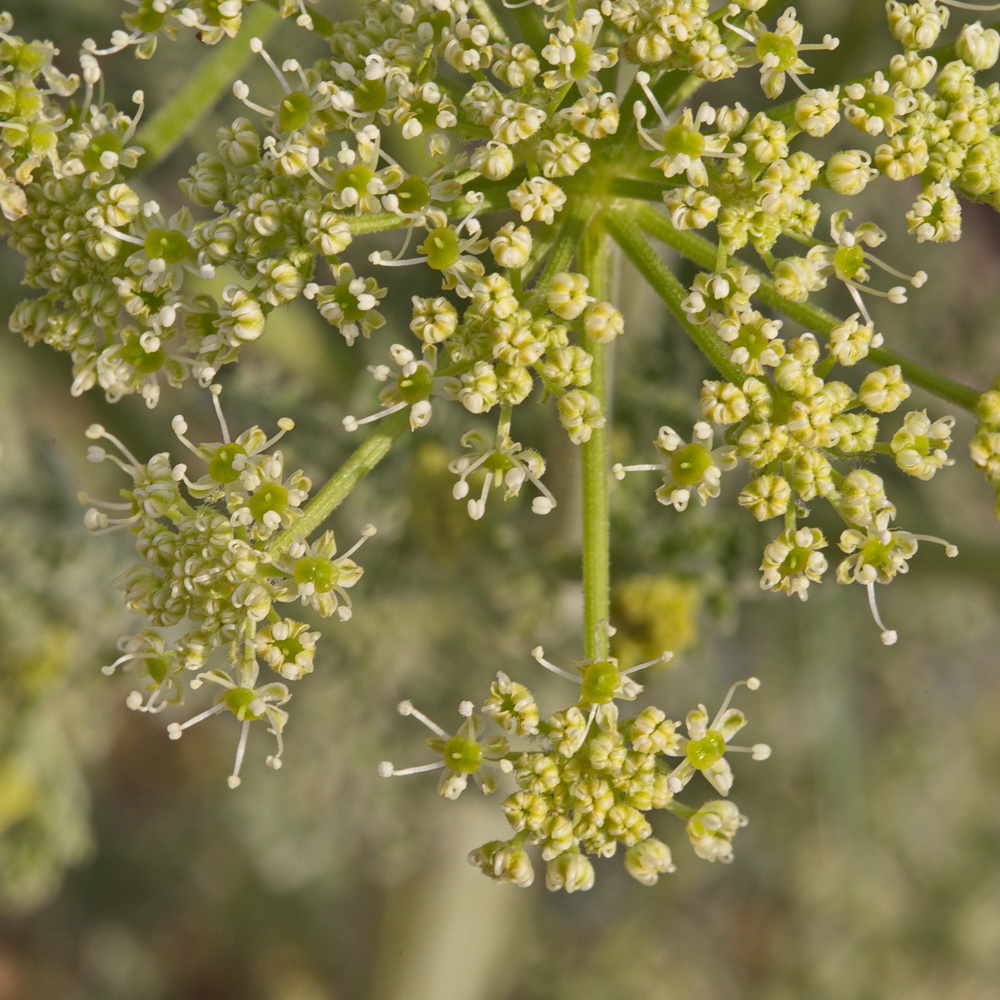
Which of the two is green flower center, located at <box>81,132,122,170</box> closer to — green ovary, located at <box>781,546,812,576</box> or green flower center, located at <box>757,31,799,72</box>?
green flower center, located at <box>757,31,799,72</box>

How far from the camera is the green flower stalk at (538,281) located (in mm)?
1698

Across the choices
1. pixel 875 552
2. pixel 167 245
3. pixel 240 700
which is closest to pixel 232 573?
pixel 240 700

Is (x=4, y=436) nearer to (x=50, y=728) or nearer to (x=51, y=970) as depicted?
(x=50, y=728)

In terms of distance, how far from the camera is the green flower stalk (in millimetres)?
1698

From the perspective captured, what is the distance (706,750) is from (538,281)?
823 millimetres

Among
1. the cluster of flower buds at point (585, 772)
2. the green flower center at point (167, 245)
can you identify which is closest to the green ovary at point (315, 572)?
the cluster of flower buds at point (585, 772)

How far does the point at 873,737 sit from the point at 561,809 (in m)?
3.31

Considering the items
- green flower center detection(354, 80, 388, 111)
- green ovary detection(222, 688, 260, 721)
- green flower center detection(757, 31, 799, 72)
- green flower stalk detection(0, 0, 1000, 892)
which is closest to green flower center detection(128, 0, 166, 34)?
green flower stalk detection(0, 0, 1000, 892)

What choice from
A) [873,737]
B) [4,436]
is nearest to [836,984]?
[873,737]

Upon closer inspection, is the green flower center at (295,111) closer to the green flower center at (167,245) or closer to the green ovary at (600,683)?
the green flower center at (167,245)

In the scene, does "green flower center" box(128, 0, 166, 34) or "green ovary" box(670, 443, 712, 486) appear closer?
"green ovary" box(670, 443, 712, 486)

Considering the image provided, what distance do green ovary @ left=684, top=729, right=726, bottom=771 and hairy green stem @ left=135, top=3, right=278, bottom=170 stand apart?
141 cm

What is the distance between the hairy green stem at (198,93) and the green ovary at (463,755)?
1.17m

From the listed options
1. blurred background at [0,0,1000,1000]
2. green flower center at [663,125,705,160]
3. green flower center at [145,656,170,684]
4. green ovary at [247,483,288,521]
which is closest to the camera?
green flower center at [663,125,705,160]
